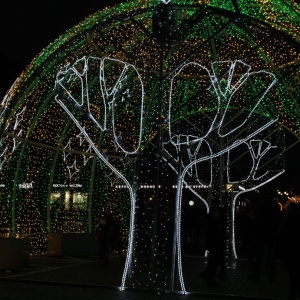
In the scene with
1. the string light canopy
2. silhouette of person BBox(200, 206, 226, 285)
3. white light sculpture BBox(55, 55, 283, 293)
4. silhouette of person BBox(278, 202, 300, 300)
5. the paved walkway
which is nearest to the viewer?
silhouette of person BBox(278, 202, 300, 300)

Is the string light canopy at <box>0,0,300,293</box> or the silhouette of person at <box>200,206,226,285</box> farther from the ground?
the string light canopy at <box>0,0,300,293</box>

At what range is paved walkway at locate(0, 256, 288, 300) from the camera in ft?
37.3

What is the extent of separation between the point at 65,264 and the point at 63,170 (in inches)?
146

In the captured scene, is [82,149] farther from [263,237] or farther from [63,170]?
[263,237]

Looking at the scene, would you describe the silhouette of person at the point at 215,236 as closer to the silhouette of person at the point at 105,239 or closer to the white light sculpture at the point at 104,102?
the white light sculpture at the point at 104,102

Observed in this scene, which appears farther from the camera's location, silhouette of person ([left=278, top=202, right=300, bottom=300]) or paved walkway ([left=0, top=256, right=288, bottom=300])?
paved walkway ([left=0, top=256, right=288, bottom=300])

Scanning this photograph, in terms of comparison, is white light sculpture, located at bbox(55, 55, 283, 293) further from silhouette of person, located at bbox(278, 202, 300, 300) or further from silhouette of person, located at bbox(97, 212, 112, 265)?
silhouette of person, located at bbox(278, 202, 300, 300)

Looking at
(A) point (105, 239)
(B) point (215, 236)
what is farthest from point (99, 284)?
(A) point (105, 239)

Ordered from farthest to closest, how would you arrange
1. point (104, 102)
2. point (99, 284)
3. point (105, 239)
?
1. point (105, 239)
2. point (104, 102)
3. point (99, 284)

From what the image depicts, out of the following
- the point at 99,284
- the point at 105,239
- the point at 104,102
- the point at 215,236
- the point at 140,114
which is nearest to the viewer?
the point at 99,284

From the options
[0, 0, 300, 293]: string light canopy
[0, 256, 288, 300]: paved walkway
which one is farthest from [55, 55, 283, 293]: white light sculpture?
[0, 256, 288, 300]: paved walkway

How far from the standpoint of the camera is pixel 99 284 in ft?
41.3

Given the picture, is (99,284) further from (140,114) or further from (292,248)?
(140,114)

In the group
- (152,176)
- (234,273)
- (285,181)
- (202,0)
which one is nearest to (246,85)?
(202,0)
